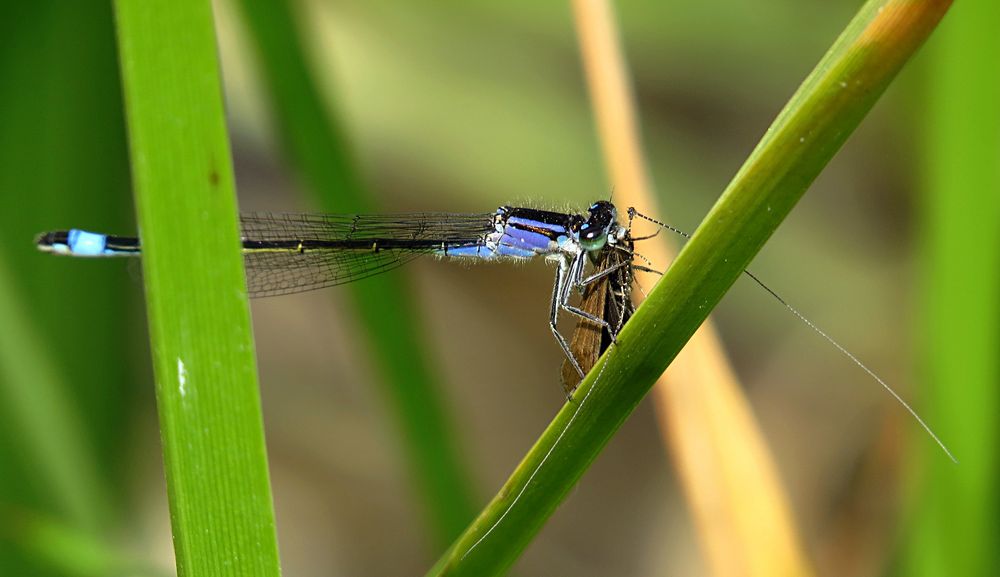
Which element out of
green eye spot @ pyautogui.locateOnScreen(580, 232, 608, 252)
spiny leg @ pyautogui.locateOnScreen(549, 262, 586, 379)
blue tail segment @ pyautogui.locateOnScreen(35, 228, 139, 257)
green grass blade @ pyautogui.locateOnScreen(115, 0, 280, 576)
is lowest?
blue tail segment @ pyautogui.locateOnScreen(35, 228, 139, 257)

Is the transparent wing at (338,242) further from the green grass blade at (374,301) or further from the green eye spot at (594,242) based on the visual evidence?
the green eye spot at (594,242)

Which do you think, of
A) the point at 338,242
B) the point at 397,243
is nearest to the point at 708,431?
the point at 397,243

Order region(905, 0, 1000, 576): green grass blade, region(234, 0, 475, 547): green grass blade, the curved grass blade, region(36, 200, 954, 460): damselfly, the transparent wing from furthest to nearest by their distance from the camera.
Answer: the transparent wing → the curved grass blade → region(234, 0, 475, 547): green grass blade → region(36, 200, 954, 460): damselfly → region(905, 0, 1000, 576): green grass blade

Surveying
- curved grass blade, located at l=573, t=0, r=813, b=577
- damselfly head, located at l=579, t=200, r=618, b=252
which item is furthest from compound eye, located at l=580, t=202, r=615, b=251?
curved grass blade, located at l=573, t=0, r=813, b=577

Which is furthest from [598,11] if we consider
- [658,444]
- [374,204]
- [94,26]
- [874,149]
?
[658,444]

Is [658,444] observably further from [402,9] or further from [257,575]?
[257,575]

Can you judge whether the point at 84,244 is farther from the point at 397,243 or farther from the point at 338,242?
the point at 397,243

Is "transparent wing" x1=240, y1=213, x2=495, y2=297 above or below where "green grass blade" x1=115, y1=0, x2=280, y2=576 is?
below

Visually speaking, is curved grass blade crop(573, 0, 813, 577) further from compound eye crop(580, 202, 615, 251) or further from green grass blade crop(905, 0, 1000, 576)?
green grass blade crop(905, 0, 1000, 576)
